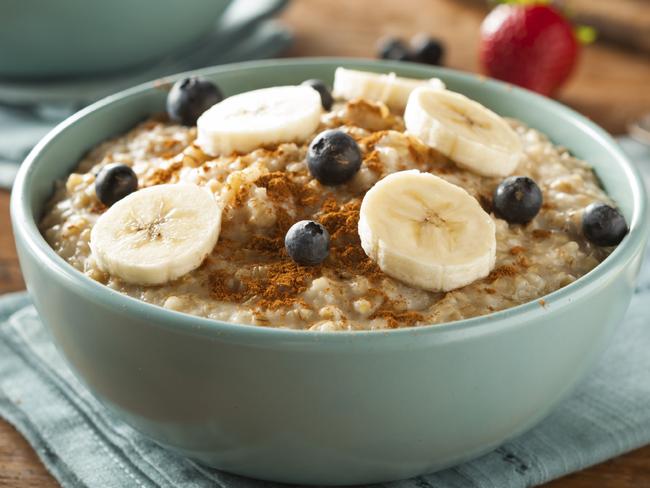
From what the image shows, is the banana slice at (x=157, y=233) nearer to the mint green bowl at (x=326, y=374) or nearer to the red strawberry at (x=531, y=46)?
the mint green bowl at (x=326, y=374)

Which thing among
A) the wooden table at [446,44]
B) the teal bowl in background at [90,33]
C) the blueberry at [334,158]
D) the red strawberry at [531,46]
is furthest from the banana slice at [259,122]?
the red strawberry at [531,46]

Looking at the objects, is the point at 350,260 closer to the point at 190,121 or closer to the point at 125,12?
the point at 190,121

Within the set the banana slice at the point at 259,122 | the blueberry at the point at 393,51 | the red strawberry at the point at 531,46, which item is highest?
the banana slice at the point at 259,122

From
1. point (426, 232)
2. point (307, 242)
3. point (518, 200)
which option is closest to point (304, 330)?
point (307, 242)

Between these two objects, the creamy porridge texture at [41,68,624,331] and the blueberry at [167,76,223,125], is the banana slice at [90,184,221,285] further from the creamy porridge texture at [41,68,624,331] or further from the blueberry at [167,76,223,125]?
the blueberry at [167,76,223,125]

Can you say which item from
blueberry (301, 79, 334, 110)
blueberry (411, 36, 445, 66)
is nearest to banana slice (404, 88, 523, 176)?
blueberry (301, 79, 334, 110)

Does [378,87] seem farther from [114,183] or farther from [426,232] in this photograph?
[114,183]
